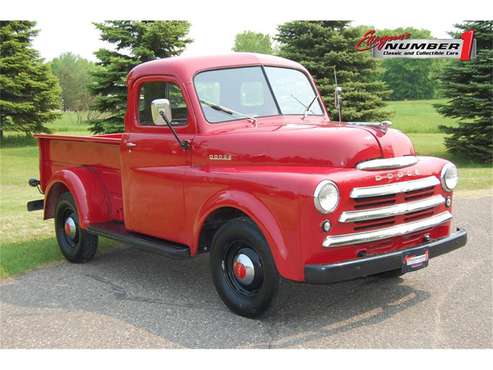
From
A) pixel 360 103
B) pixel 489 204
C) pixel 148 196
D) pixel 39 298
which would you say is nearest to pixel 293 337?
pixel 148 196

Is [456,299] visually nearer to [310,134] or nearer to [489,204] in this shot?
[310,134]

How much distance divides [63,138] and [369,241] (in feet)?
14.2

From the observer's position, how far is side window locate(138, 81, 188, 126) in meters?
5.26

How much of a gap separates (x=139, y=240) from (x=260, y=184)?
179 cm

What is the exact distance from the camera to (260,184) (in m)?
4.26

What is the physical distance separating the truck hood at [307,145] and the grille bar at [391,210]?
41 centimetres

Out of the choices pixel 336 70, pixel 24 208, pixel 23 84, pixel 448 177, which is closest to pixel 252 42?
pixel 23 84

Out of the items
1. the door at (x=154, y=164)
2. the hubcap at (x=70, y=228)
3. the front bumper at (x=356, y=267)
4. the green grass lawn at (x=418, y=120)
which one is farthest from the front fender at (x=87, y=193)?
the green grass lawn at (x=418, y=120)

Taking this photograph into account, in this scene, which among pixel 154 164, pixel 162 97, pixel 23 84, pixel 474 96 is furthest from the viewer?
pixel 23 84

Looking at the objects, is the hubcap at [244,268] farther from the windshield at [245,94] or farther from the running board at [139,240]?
the windshield at [245,94]

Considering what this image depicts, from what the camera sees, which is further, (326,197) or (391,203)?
(391,203)

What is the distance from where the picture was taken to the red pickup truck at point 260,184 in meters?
4.07

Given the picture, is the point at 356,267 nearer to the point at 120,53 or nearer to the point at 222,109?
the point at 222,109

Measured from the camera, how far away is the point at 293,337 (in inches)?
164
